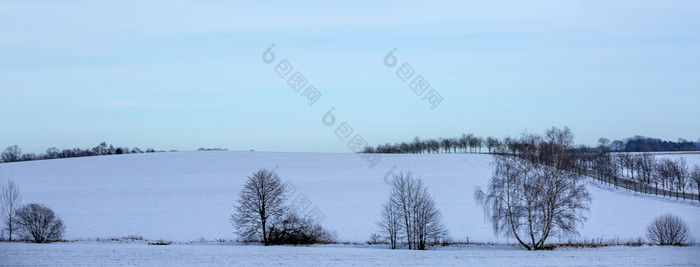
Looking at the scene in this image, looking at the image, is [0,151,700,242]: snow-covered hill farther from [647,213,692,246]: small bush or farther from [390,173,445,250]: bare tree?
[390,173,445,250]: bare tree

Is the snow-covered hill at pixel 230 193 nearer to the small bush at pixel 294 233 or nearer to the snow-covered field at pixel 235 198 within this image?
the snow-covered field at pixel 235 198

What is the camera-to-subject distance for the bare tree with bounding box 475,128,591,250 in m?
Answer: 36.1

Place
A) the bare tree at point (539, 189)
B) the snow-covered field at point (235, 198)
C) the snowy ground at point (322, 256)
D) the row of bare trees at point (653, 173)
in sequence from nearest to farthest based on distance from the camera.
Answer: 1. the snowy ground at point (322, 256)
2. the snow-covered field at point (235, 198)
3. the bare tree at point (539, 189)
4. the row of bare trees at point (653, 173)

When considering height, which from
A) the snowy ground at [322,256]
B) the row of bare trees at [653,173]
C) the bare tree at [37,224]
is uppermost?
the row of bare trees at [653,173]

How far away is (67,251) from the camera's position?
108 ft

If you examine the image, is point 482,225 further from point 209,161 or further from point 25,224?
point 209,161

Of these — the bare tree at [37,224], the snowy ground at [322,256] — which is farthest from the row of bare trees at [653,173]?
the bare tree at [37,224]

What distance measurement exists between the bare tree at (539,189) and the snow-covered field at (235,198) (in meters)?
2.02

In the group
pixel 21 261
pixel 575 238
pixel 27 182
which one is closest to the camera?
pixel 21 261

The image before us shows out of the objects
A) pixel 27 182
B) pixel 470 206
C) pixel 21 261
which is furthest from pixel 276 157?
pixel 21 261

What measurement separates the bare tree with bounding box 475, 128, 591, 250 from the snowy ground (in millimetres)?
1972

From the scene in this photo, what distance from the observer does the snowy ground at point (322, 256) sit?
28984 millimetres

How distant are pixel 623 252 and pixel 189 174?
5846cm

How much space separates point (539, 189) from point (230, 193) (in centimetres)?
3946
